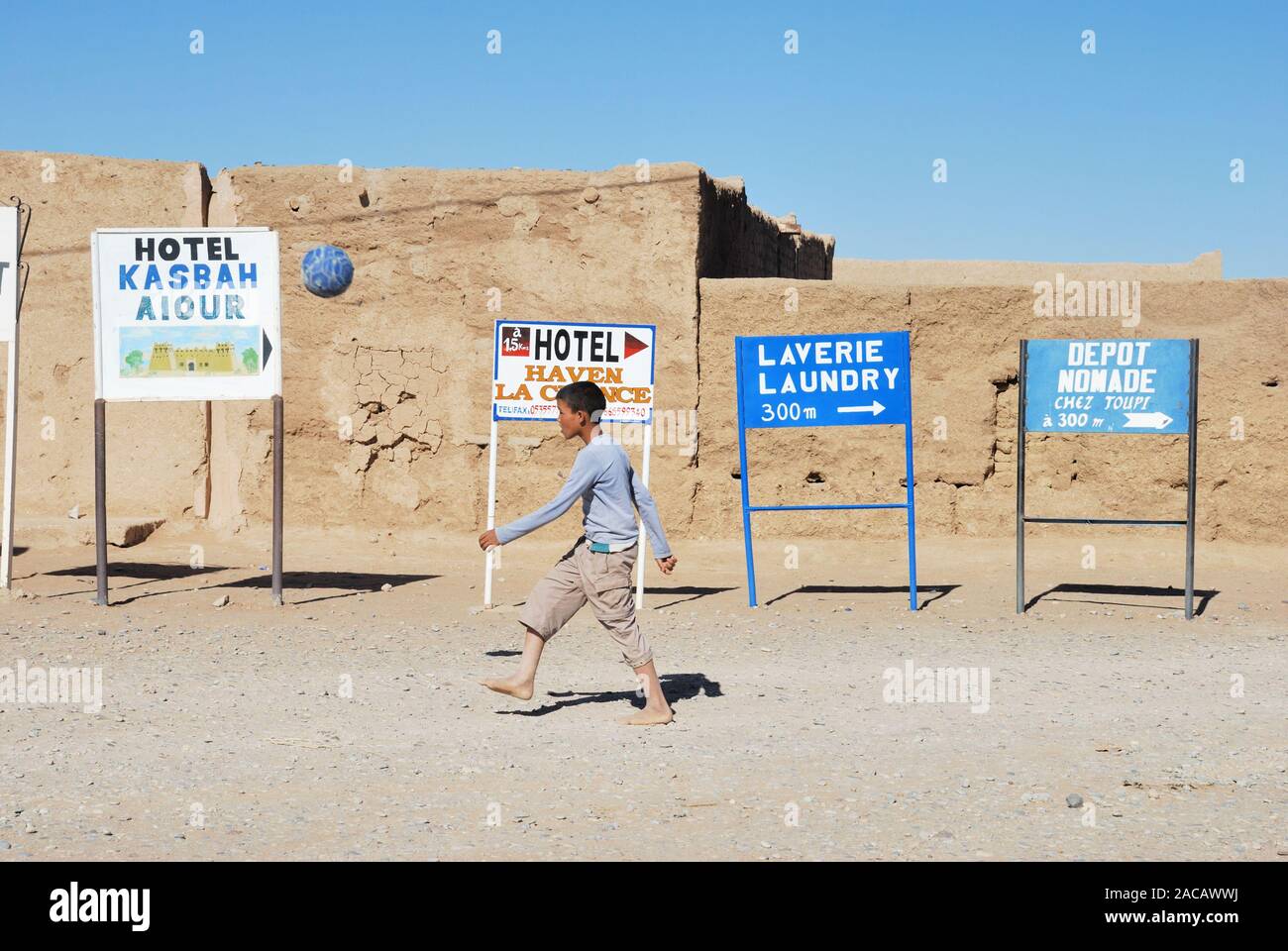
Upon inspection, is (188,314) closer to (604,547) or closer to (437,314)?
(437,314)

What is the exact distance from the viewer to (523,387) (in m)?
10.6

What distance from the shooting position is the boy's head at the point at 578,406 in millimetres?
7031

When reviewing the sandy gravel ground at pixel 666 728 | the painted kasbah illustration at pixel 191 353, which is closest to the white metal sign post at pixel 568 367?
the sandy gravel ground at pixel 666 728

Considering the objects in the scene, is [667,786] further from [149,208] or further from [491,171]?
[149,208]

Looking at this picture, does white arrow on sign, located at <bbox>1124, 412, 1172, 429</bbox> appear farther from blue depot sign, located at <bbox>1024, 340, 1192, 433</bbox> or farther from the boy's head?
the boy's head

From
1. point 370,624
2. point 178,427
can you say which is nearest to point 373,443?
point 178,427

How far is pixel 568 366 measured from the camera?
10.6 meters

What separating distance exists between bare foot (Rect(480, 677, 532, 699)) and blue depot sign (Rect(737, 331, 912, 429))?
13.6 feet

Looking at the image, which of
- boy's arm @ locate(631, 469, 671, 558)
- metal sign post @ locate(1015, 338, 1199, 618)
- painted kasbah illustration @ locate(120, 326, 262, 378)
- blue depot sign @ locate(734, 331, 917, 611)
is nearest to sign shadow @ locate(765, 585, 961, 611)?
blue depot sign @ locate(734, 331, 917, 611)

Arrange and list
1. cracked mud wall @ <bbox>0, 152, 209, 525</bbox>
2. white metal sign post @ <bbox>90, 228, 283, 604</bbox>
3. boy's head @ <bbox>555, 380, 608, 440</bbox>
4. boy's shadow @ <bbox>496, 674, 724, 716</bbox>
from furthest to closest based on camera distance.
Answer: cracked mud wall @ <bbox>0, 152, 209, 525</bbox>
white metal sign post @ <bbox>90, 228, 283, 604</bbox>
boy's shadow @ <bbox>496, 674, 724, 716</bbox>
boy's head @ <bbox>555, 380, 608, 440</bbox>

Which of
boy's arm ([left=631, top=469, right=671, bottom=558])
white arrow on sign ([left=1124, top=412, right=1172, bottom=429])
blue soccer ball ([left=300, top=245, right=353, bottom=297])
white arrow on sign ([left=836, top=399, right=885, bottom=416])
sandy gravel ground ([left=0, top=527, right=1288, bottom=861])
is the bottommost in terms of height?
sandy gravel ground ([left=0, top=527, right=1288, bottom=861])

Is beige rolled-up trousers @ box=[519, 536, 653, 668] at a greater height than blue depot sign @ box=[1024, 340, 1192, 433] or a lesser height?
lesser

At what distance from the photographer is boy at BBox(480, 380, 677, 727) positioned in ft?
22.7

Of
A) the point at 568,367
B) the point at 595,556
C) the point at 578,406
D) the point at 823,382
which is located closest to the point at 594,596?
the point at 595,556
